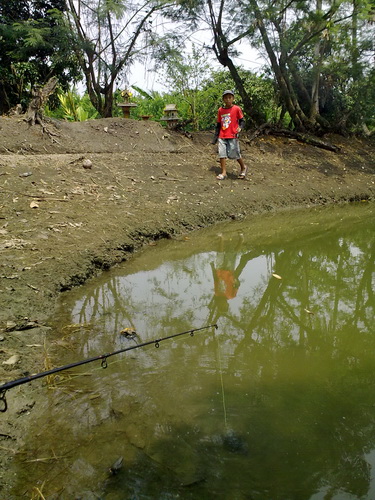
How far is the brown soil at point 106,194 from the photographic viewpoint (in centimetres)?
362

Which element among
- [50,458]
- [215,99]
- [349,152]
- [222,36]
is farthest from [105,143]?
[50,458]

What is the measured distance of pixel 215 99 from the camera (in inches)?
508

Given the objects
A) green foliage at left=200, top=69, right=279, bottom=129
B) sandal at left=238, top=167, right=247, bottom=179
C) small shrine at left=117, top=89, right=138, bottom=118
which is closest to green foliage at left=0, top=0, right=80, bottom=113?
small shrine at left=117, top=89, right=138, bottom=118

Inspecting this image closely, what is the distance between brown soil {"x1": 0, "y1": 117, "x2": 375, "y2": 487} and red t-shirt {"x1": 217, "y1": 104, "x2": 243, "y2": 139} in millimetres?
850

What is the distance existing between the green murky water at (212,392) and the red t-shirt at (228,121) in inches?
153

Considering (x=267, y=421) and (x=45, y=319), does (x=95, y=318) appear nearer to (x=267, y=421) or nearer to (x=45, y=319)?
(x=45, y=319)

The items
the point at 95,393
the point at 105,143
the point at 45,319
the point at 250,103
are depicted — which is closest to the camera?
the point at 95,393

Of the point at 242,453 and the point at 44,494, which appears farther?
the point at 242,453

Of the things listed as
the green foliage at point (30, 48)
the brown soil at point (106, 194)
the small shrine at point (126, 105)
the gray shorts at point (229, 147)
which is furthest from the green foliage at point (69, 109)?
the gray shorts at point (229, 147)

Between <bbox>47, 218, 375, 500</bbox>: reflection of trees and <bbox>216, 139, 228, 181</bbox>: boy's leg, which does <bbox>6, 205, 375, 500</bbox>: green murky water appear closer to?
<bbox>47, 218, 375, 500</bbox>: reflection of trees

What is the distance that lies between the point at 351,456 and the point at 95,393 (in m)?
1.39

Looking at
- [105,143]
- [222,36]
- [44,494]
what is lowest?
[44,494]

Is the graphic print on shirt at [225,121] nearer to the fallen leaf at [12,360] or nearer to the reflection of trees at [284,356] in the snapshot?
the reflection of trees at [284,356]

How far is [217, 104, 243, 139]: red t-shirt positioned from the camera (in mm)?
7711
